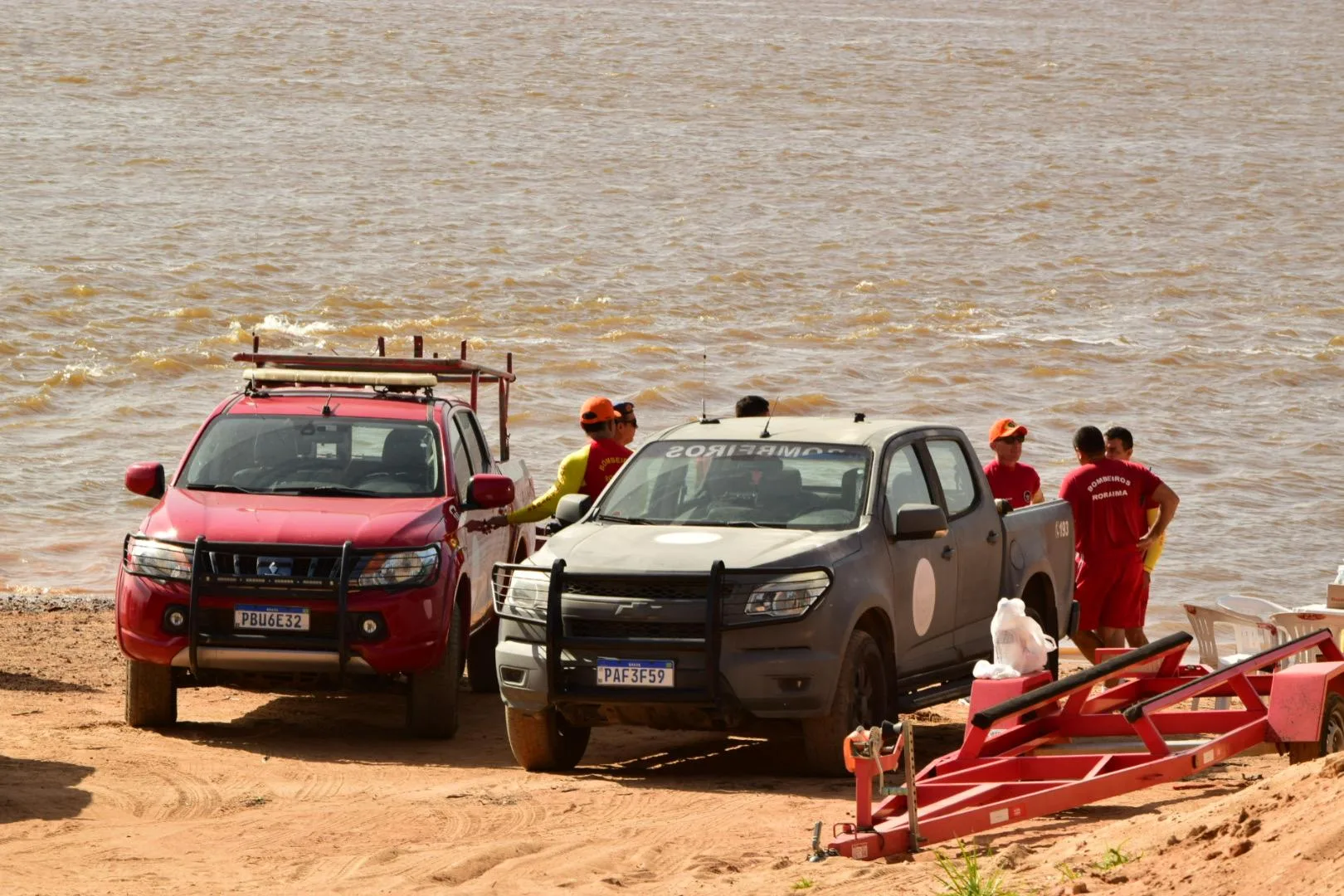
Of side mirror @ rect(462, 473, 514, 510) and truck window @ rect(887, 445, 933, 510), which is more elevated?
truck window @ rect(887, 445, 933, 510)

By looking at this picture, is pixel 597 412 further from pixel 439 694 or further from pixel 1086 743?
pixel 1086 743

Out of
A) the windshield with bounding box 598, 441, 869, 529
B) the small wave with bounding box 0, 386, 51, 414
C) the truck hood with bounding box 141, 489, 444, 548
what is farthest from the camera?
the small wave with bounding box 0, 386, 51, 414

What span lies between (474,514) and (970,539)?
284 centimetres

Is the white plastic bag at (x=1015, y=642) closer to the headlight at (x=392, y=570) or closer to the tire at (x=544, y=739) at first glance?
the tire at (x=544, y=739)

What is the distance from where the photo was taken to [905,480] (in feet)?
33.9

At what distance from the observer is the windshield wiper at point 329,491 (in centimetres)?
1105

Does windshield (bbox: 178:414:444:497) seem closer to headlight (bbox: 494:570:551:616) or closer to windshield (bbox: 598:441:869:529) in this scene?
windshield (bbox: 598:441:869:529)

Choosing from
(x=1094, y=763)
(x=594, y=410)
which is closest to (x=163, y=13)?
(x=594, y=410)

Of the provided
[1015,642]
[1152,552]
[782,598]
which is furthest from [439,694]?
[1152,552]

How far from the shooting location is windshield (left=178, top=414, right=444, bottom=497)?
36.6 ft

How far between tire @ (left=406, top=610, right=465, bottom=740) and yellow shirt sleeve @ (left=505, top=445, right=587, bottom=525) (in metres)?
0.89

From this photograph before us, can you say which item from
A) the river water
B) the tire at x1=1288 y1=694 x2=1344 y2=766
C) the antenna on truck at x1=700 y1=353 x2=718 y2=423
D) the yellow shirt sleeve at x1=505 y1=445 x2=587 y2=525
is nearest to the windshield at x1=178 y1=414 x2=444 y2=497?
the yellow shirt sleeve at x1=505 y1=445 x2=587 y2=525

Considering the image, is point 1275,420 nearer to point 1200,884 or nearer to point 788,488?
point 788,488

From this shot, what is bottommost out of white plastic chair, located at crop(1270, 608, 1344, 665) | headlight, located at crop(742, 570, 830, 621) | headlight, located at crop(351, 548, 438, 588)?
white plastic chair, located at crop(1270, 608, 1344, 665)
